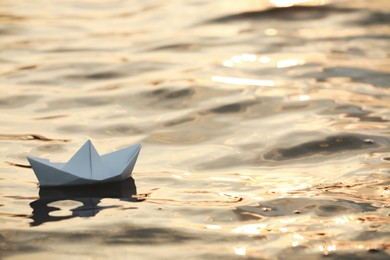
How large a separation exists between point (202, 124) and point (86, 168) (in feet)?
3.93

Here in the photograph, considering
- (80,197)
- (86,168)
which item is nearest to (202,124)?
(86,168)

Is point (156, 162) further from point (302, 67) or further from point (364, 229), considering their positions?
point (302, 67)

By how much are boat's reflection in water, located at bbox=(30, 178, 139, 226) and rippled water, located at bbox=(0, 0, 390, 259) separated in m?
0.01

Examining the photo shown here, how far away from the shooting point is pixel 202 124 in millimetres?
5090

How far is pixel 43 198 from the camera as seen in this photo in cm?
391

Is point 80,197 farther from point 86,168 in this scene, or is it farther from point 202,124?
point 202,124

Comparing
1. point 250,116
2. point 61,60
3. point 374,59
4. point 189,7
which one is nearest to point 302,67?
point 374,59

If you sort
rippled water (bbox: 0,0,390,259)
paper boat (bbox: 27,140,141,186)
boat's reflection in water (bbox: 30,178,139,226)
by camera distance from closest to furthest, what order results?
rippled water (bbox: 0,0,390,259) < boat's reflection in water (bbox: 30,178,139,226) < paper boat (bbox: 27,140,141,186)

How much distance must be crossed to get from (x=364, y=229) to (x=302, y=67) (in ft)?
9.00

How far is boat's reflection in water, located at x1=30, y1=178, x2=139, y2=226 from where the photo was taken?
12.2 feet

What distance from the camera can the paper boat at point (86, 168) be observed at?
396 cm

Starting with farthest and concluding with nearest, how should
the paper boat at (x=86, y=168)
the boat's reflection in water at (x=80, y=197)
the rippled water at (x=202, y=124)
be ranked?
the paper boat at (x=86, y=168), the boat's reflection in water at (x=80, y=197), the rippled water at (x=202, y=124)

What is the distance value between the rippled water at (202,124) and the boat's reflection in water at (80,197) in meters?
0.01

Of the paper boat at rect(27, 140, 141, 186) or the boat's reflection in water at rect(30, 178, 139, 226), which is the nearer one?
the boat's reflection in water at rect(30, 178, 139, 226)
